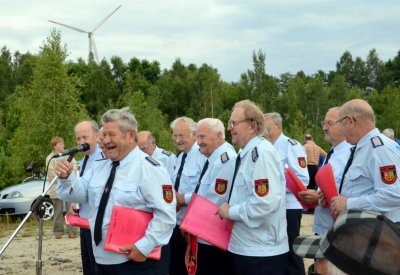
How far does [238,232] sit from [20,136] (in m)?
15.9

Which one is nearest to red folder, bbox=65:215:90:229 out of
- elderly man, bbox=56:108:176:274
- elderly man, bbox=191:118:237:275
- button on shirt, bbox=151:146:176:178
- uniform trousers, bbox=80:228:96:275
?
uniform trousers, bbox=80:228:96:275

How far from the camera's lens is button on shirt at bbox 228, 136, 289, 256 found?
14.6ft

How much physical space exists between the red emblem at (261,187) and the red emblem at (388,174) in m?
0.87

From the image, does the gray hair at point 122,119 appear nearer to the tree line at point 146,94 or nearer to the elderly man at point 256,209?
the elderly man at point 256,209

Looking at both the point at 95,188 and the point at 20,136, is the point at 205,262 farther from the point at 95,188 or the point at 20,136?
the point at 20,136

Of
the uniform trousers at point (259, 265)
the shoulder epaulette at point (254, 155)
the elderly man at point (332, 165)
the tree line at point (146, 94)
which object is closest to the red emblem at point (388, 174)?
the elderly man at point (332, 165)

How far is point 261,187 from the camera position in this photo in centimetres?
445

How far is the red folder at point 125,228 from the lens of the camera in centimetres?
404

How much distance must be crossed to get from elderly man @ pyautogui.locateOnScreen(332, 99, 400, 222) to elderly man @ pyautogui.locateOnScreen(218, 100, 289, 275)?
512 mm

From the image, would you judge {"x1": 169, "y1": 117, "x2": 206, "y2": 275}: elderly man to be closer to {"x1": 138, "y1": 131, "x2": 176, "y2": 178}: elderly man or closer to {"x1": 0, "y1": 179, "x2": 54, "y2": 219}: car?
{"x1": 138, "y1": 131, "x2": 176, "y2": 178}: elderly man

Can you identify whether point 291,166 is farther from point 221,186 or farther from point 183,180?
point 221,186

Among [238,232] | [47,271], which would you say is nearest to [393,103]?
[47,271]

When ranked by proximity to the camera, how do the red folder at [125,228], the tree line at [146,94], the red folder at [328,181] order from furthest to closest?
1. the tree line at [146,94]
2. the red folder at [328,181]
3. the red folder at [125,228]

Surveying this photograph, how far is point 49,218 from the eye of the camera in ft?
45.3
